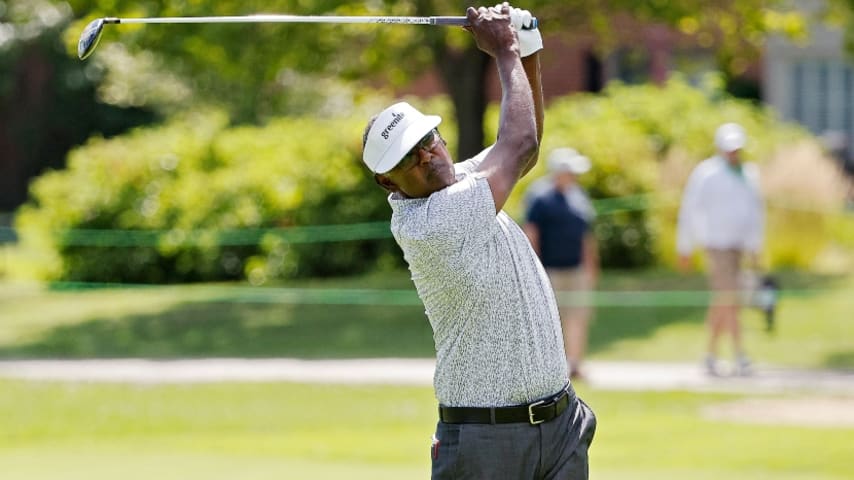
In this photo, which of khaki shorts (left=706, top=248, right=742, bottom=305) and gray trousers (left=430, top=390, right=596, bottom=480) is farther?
khaki shorts (left=706, top=248, right=742, bottom=305)

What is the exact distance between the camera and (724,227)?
507 inches

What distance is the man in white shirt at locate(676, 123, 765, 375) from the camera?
42.2 feet

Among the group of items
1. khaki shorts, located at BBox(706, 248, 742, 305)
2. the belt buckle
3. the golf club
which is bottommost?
khaki shorts, located at BBox(706, 248, 742, 305)

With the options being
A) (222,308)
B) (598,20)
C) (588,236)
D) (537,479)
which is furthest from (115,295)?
(537,479)

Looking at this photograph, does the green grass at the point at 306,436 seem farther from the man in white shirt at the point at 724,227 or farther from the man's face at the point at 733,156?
the man's face at the point at 733,156

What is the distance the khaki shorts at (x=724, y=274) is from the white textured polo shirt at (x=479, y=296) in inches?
339

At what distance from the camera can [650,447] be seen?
9617mm

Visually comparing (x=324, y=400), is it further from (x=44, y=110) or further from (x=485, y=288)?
(x=44, y=110)

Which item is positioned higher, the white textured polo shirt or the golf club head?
Result: the golf club head

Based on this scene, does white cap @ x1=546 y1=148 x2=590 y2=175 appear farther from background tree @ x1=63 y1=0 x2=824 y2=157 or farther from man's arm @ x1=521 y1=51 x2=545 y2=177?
man's arm @ x1=521 y1=51 x2=545 y2=177

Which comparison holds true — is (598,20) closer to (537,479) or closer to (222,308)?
(222,308)

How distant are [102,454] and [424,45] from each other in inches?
365

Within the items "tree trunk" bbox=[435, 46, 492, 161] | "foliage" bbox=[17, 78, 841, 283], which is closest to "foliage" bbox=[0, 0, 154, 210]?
"foliage" bbox=[17, 78, 841, 283]

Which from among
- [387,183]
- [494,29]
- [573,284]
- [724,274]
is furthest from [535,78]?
[724,274]
